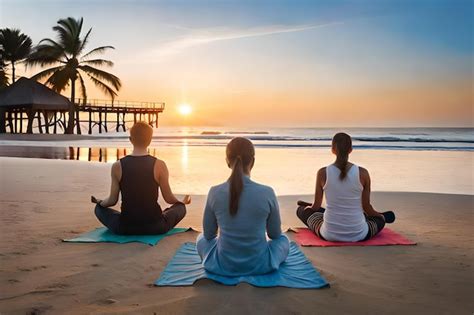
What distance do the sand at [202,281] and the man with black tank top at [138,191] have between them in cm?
28

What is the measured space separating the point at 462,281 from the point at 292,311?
1.48m

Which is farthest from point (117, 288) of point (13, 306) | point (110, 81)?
point (110, 81)

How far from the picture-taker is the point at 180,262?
3754mm

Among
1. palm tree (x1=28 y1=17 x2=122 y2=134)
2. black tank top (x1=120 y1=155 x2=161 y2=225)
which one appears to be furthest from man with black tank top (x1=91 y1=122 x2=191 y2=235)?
palm tree (x1=28 y1=17 x2=122 y2=134)

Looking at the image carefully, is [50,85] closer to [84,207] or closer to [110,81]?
[110,81]

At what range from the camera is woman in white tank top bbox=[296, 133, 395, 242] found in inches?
174

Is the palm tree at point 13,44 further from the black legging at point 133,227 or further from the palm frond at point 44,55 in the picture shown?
the black legging at point 133,227

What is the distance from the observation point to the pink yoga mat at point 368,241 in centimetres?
448

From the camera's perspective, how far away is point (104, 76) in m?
31.5

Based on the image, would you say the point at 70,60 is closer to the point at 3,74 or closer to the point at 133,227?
the point at 3,74

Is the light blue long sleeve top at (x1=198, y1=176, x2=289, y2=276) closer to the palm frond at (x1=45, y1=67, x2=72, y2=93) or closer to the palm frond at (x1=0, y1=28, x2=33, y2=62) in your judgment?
the palm frond at (x1=45, y1=67, x2=72, y2=93)

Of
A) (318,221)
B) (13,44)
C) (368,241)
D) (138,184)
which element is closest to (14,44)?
(13,44)

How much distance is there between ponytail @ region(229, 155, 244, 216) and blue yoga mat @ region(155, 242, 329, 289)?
53cm

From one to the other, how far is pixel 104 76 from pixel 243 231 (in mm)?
30320
